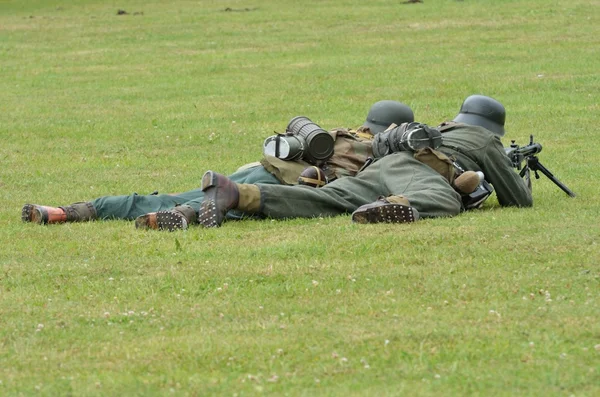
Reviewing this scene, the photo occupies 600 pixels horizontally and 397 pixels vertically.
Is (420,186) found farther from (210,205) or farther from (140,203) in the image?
(140,203)

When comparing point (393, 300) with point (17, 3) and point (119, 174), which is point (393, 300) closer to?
point (119, 174)

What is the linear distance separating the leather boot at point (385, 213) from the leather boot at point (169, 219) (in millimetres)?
1323

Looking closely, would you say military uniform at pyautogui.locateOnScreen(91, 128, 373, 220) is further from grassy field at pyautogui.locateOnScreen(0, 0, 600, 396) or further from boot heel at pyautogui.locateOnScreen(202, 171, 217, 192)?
boot heel at pyautogui.locateOnScreen(202, 171, 217, 192)

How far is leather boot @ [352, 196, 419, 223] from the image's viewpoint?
9.02 metres

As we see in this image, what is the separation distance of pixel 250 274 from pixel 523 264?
173 centimetres

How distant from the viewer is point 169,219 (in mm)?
9258

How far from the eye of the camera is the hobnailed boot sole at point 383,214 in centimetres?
902

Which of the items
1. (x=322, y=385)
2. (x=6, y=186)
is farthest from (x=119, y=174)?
(x=322, y=385)

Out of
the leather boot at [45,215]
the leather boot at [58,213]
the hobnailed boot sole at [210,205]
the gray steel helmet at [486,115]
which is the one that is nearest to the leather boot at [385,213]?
the hobnailed boot sole at [210,205]

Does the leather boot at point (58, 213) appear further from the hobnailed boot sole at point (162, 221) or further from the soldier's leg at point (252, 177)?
the soldier's leg at point (252, 177)

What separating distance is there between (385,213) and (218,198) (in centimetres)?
131

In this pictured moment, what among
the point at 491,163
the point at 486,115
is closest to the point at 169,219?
the point at 491,163

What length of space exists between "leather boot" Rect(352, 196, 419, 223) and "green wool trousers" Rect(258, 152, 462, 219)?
24 cm

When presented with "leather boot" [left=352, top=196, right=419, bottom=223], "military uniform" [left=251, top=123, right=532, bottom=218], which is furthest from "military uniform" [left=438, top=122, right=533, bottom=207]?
"leather boot" [left=352, top=196, right=419, bottom=223]
